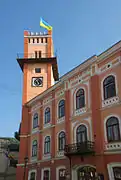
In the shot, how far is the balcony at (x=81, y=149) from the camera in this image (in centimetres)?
1741

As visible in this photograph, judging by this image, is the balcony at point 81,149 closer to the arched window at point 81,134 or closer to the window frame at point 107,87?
the arched window at point 81,134

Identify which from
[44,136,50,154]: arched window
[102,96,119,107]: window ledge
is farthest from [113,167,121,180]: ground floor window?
[44,136,50,154]: arched window

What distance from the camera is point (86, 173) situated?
1875 cm

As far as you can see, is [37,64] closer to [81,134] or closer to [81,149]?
[81,134]

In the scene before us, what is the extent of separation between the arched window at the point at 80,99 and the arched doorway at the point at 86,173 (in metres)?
4.98

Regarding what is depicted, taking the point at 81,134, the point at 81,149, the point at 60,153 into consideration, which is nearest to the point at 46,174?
the point at 60,153

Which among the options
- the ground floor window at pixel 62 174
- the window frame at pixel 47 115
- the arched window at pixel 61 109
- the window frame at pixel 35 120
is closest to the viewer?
the ground floor window at pixel 62 174

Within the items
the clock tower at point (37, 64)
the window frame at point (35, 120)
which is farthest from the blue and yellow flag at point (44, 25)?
the window frame at point (35, 120)

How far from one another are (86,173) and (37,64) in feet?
54.4

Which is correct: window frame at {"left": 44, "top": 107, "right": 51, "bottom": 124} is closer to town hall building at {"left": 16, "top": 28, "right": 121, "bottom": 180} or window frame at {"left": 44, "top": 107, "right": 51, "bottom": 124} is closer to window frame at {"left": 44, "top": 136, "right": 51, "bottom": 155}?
town hall building at {"left": 16, "top": 28, "right": 121, "bottom": 180}

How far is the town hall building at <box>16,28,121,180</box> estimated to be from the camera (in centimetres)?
1689

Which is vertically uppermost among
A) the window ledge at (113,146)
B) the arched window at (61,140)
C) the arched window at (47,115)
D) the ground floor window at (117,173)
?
the arched window at (47,115)

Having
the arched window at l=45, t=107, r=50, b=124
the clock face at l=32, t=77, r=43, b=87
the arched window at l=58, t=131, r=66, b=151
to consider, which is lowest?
the arched window at l=58, t=131, r=66, b=151

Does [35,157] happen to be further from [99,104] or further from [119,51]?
[119,51]
